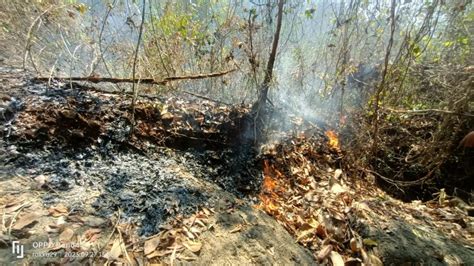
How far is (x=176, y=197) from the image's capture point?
159 cm

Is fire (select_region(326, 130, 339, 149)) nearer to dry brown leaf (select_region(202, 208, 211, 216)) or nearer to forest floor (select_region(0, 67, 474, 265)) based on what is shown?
forest floor (select_region(0, 67, 474, 265))

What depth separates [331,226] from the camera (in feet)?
5.82

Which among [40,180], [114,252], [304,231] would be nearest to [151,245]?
[114,252]

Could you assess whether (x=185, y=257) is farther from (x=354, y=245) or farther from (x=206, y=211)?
(x=354, y=245)

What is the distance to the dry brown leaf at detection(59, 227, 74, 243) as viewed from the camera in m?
1.11

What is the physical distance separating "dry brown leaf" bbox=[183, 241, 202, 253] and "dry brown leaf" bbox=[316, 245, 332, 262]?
788mm

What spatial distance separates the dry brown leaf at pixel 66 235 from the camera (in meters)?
1.11

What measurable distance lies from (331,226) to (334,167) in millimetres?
990

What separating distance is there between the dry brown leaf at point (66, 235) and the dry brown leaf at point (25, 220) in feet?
0.52

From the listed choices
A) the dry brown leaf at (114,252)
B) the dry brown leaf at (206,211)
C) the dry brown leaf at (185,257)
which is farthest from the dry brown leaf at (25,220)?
the dry brown leaf at (206,211)

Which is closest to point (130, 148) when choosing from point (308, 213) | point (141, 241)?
point (141, 241)

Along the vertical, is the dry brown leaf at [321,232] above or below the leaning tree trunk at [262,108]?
below

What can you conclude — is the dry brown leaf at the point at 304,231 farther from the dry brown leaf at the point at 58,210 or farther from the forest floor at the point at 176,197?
the dry brown leaf at the point at 58,210

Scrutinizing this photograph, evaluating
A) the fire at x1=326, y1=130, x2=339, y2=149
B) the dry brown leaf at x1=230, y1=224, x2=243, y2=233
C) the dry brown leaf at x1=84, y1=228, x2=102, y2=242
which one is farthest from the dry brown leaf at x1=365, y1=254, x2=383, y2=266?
the dry brown leaf at x1=84, y1=228, x2=102, y2=242
